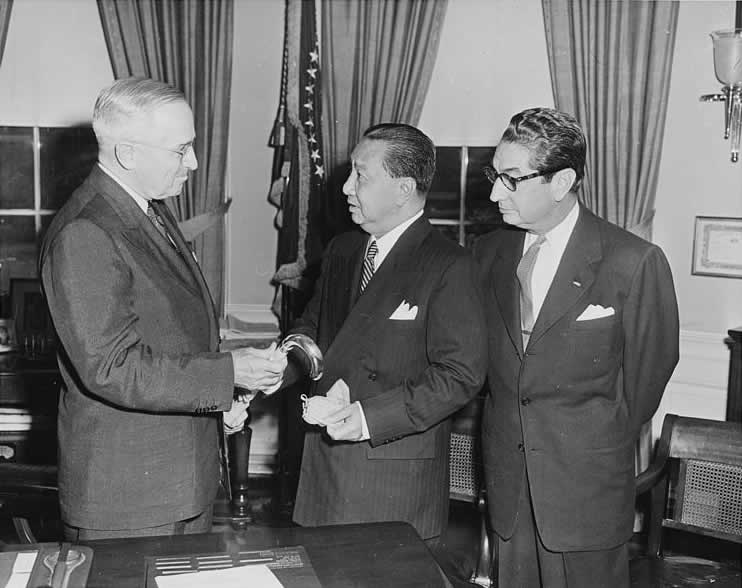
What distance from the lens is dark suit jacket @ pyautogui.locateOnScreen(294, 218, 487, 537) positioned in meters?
2.57

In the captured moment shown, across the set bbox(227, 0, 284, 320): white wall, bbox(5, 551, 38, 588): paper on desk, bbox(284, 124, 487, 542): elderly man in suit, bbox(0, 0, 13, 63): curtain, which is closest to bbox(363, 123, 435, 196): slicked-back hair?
bbox(284, 124, 487, 542): elderly man in suit

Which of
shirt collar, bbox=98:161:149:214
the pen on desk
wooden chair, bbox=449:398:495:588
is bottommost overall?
wooden chair, bbox=449:398:495:588

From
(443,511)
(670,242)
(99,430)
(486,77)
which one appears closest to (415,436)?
(443,511)

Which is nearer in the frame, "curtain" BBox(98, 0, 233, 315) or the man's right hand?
the man's right hand

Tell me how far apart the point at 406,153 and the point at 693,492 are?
1.53 meters

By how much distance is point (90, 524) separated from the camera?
2266mm

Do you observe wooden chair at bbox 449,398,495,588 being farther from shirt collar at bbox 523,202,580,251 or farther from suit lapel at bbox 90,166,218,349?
suit lapel at bbox 90,166,218,349

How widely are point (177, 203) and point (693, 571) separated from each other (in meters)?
3.42

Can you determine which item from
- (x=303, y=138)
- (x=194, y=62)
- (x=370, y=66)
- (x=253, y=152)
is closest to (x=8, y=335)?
(x=253, y=152)

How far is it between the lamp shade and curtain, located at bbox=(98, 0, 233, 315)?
2657 millimetres

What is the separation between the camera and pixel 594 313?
8.53 ft

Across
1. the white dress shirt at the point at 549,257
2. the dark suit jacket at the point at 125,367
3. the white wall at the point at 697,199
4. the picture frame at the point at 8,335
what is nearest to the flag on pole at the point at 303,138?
the picture frame at the point at 8,335

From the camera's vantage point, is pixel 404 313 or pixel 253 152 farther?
pixel 253 152

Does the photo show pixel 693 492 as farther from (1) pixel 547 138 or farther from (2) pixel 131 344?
(2) pixel 131 344
